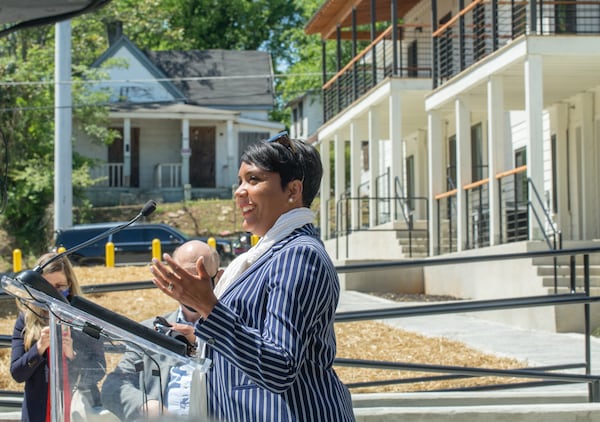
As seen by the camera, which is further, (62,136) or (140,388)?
(62,136)

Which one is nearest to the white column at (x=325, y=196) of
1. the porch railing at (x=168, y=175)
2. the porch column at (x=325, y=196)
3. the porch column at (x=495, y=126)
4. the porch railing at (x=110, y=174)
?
the porch column at (x=325, y=196)

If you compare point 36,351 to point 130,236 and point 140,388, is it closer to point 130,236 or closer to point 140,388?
point 140,388

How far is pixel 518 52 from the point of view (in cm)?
1575

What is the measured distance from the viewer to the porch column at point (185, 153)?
43469 mm

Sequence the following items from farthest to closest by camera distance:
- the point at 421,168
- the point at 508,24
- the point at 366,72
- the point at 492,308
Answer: the point at 421,168, the point at 366,72, the point at 508,24, the point at 492,308

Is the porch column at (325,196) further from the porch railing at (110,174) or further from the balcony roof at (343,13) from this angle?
the porch railing at (110,174)

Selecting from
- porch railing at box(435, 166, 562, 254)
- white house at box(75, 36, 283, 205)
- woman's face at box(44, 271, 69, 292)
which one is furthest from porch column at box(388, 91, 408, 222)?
white house at box(75, 36, 283, 205)

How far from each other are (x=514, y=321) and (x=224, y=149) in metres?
33.6

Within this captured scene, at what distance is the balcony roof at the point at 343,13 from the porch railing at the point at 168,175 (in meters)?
16.2

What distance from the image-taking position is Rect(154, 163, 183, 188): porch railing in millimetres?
44188

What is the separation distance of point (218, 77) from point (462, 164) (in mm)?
30488

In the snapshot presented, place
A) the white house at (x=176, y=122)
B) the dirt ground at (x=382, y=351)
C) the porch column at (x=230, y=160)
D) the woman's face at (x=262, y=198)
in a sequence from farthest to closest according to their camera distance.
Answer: the porch column at (x=230, y=160) < the white house at (x=176, y=122) < the dirt ground at (x=382, y=351) < the woman's face at (x=262, y=198)

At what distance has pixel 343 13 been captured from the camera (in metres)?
27.5

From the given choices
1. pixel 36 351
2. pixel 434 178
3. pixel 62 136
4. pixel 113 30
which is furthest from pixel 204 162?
pixel 36 351
